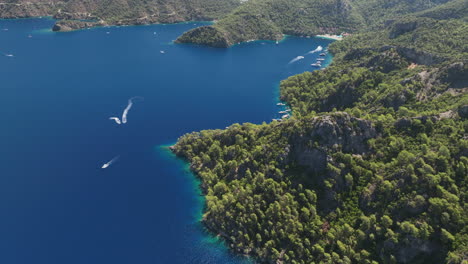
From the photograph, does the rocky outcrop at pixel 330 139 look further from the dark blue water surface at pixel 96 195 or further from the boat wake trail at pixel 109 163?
the boat wake trail at pixel 109 163

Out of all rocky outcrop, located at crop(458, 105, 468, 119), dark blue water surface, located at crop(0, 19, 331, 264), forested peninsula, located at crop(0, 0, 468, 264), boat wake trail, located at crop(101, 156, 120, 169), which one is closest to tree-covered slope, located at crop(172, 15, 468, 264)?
rocky outcrop, located at crop(458, 105, 468, 119)

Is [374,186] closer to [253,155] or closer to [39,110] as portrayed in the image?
[253,155]

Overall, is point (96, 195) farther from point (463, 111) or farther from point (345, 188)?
point (463, 111)

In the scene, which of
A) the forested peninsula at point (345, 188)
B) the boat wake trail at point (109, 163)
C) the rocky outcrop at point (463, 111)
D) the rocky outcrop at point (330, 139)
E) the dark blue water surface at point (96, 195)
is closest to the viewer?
the forested peninsula at point (345, 188)

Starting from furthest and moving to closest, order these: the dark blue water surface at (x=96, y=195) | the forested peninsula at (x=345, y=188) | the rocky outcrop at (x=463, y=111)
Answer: the rocky outcrop at (x=463, y=111) < the dark blue water surface at (x=96, y=195) < the forested peninsula at (x=345, y=188)

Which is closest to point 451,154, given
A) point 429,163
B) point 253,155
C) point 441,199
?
point 429,163

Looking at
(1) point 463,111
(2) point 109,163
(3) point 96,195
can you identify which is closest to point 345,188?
(1) point 463,111

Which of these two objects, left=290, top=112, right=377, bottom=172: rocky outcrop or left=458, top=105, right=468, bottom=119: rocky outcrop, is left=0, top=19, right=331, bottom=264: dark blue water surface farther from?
left=458, top=105, right=468, bottom=119: rocky outcrop

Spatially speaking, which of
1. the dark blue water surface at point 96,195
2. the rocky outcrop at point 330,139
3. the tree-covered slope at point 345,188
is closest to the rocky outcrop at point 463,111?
the tree-covered slope at point 345,188
